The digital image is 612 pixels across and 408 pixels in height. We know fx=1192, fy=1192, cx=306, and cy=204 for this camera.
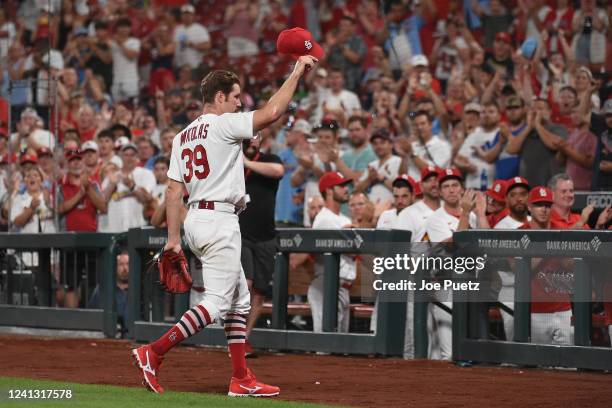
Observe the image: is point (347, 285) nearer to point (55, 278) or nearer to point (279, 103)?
point (55, 278)

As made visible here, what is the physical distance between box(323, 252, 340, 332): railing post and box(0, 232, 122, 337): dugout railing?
284cm

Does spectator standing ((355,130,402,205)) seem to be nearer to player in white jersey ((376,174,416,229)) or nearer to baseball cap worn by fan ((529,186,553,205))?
player in white jersey ((376,174,416,229))

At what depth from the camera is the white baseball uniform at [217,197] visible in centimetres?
723

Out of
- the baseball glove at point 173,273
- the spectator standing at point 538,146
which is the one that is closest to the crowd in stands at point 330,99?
the spectator standing at point 538,146

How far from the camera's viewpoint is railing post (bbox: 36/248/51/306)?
13.0m

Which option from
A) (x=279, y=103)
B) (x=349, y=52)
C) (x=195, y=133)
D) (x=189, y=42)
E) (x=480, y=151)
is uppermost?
(x=189, y=42)

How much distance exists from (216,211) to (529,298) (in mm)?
3203

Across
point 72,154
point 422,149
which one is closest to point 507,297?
point 422,149

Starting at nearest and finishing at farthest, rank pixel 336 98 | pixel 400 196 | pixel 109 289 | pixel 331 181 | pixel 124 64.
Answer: pixel 400 196, pixel 331 181, pixel 109 289, pixel 336 98, pixel 124 64

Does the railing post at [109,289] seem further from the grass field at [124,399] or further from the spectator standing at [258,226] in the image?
the grass field at [124,399]

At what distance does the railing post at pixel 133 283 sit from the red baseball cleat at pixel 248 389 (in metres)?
5.06

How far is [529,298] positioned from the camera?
941 centimetres

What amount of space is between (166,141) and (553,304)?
680 cm

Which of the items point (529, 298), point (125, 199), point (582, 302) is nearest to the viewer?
point (582, 302)
